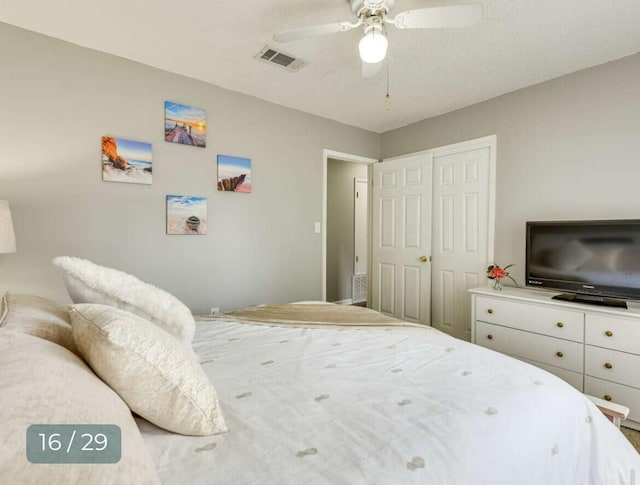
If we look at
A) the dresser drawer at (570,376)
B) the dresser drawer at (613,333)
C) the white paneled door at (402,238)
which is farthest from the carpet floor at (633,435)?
the white paneled door at (402,238)

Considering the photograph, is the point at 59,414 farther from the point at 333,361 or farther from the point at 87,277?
the point at 333,361

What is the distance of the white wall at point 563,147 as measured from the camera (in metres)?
2.37

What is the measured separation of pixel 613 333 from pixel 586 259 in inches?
21.5

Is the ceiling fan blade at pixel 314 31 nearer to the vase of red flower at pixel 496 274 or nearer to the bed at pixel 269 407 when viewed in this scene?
the bed at pixel 269 407

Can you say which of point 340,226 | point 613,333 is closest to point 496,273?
point 613,333

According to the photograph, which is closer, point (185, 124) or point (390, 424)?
point (390, 424)

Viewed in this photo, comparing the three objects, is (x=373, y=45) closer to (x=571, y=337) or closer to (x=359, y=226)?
(x=571, y=337)

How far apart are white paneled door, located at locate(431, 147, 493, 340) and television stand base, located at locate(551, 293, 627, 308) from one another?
799 mm

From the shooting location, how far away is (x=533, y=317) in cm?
245

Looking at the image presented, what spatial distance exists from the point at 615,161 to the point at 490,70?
1176mm

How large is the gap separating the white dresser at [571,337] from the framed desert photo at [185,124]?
9.30ft

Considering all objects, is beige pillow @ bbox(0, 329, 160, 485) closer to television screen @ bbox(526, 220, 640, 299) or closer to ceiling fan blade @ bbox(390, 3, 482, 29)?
ceiling fan blade @ bbox(390, 3, 482, 29)

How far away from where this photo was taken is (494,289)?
2.84 m

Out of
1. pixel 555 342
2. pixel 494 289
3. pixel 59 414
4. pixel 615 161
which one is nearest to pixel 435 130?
pixel 615 161
